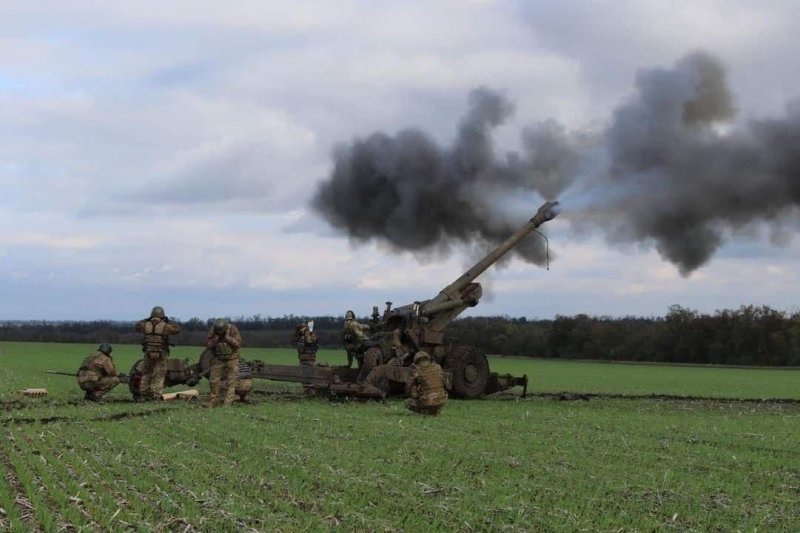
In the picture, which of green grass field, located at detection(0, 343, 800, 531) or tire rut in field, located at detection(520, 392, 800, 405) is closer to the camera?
green grass field, located at detection(0, 343, 800, 531)

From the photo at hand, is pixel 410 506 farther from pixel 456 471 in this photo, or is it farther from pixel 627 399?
pixel 627 399

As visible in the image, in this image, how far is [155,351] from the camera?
21.8 metres

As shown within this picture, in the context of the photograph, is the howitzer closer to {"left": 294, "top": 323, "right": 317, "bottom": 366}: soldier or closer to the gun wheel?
the gun wheel

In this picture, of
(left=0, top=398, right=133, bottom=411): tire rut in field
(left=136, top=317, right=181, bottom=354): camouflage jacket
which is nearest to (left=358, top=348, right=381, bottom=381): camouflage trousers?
(left=136, top=317, right=181, bottom=354): camouflage jacket

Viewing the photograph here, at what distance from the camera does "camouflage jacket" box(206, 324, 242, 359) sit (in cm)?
2064

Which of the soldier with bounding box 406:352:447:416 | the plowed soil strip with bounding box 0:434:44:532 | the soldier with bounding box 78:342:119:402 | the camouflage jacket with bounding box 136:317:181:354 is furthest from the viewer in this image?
the camouflage jacket with bounding box 136:317:181:354

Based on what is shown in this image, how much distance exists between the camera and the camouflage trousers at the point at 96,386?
70.4ft

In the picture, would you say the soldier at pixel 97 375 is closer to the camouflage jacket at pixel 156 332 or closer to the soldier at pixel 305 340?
the camouflage jacket at pixel 156 332

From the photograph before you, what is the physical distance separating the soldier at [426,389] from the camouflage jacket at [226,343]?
428 cm

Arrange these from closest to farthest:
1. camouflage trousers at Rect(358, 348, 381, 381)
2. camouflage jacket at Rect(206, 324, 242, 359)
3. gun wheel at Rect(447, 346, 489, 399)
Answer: camouflage jacket at Rect(206, 324, 242, 359) → camouflage trousers at Rect(358, 348, 381, 381) → gun wheel at Rect(447, 346, 489, 399)

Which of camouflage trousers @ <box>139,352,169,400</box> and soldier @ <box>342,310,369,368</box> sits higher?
soldier @ <box>342,310,369,368</box>

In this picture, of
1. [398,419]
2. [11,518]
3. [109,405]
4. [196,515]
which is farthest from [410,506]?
[109,405]

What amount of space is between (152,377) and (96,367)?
130cm

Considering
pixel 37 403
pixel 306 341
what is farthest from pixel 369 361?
pixel 37 403
